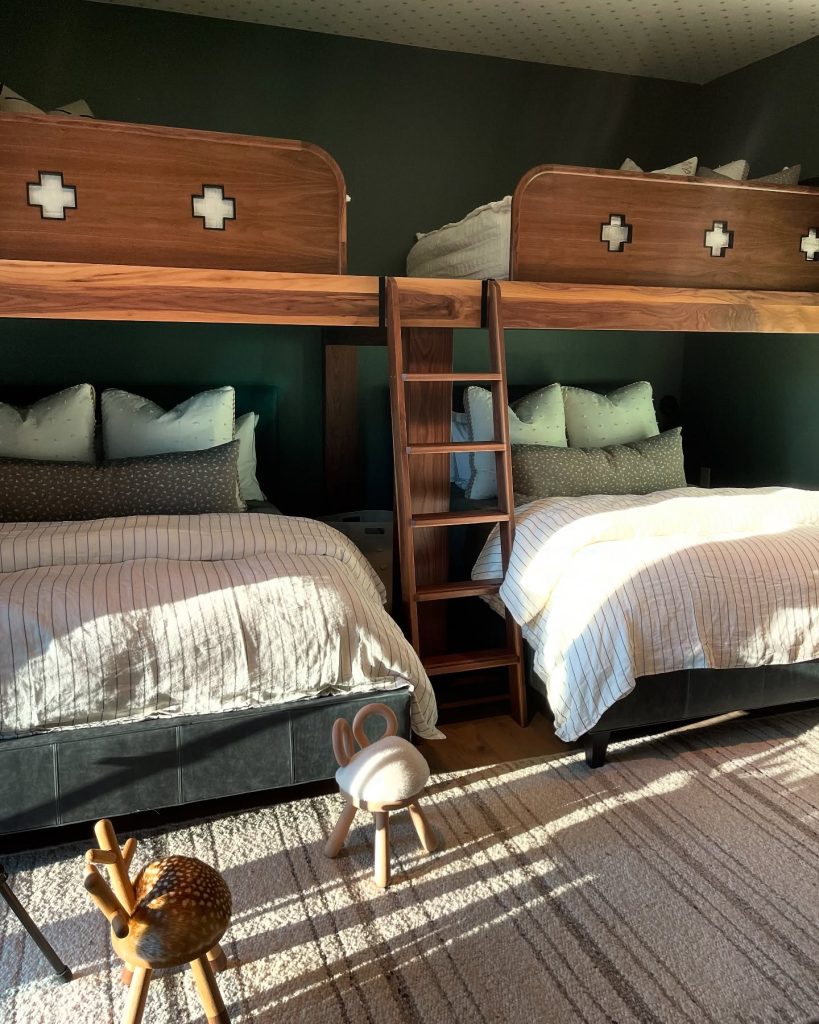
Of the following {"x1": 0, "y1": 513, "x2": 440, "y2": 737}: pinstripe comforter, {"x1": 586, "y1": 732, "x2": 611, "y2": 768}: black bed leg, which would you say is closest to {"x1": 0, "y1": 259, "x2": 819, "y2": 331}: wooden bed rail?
{"x1": 0, "y1": 513, "x2": 440, "y2": 737}: pinstripe comforter

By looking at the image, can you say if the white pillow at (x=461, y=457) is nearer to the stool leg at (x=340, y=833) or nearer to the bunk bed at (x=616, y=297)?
the bunk bed at (x=616, y=297)

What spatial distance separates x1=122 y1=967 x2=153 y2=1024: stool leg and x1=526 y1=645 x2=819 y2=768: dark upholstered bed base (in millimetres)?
1413

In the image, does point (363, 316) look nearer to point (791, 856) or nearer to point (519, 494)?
point (519, 494)

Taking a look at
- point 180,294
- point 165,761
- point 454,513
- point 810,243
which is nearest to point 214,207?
point 180,294

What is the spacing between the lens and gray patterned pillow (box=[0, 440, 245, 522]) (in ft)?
9.07

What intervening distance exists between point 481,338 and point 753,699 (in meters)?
2.21

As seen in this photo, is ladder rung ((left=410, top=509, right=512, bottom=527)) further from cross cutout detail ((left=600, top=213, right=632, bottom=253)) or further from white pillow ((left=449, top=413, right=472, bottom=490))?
cross cutout detail ((left=600, top=213, right=632, bottom=253))

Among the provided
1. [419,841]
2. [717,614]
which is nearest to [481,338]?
[717,614]

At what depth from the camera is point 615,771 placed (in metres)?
2.47

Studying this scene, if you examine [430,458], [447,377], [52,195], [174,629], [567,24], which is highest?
→ [567,24]

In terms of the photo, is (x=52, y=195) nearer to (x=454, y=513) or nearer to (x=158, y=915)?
(x=454, y=513)

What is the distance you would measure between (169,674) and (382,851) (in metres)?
0.66

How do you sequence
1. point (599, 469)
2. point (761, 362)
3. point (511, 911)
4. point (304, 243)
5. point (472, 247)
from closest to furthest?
point (511, 911) < point (304, 243) < point (472, 247) < point (599, 469) < point (761, 362)

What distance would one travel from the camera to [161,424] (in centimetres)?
326
